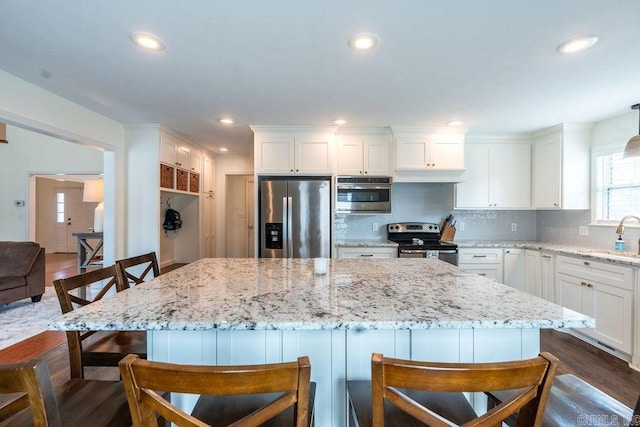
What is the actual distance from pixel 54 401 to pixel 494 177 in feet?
14.8

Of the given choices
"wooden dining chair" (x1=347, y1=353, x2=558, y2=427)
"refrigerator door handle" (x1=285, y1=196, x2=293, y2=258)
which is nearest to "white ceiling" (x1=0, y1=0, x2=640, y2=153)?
"refrigerator door handle" (x1=285, y1=196, x2=293, y2=258)

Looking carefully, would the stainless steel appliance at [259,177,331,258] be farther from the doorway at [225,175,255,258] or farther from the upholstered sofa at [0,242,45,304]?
the upholstered sofa at [0,242,45,304]

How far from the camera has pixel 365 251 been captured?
12.3 ft

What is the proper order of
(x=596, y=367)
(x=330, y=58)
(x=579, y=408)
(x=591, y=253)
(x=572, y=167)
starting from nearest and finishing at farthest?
(x=579, y=408) → (x=330, y=58) → (x=596, y=367) → (x=591, y=253) → (x=572, y=167)

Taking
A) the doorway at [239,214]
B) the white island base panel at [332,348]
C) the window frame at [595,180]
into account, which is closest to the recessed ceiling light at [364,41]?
the white island base panel at [332,348]

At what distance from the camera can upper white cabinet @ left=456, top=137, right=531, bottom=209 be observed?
395 cm

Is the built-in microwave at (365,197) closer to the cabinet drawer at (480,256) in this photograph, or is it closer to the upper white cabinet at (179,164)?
the cabinet drawer at (480,256)

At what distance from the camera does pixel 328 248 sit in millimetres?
3637

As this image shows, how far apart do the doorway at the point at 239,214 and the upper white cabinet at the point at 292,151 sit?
8.26 ft

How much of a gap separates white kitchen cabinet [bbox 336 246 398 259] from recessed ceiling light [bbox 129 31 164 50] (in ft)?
8.86

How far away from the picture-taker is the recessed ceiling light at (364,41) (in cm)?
176

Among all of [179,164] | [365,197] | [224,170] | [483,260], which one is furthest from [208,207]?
[483,260]

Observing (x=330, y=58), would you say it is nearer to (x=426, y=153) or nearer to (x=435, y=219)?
(x=426, y=153)

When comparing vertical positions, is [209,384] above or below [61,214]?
below
